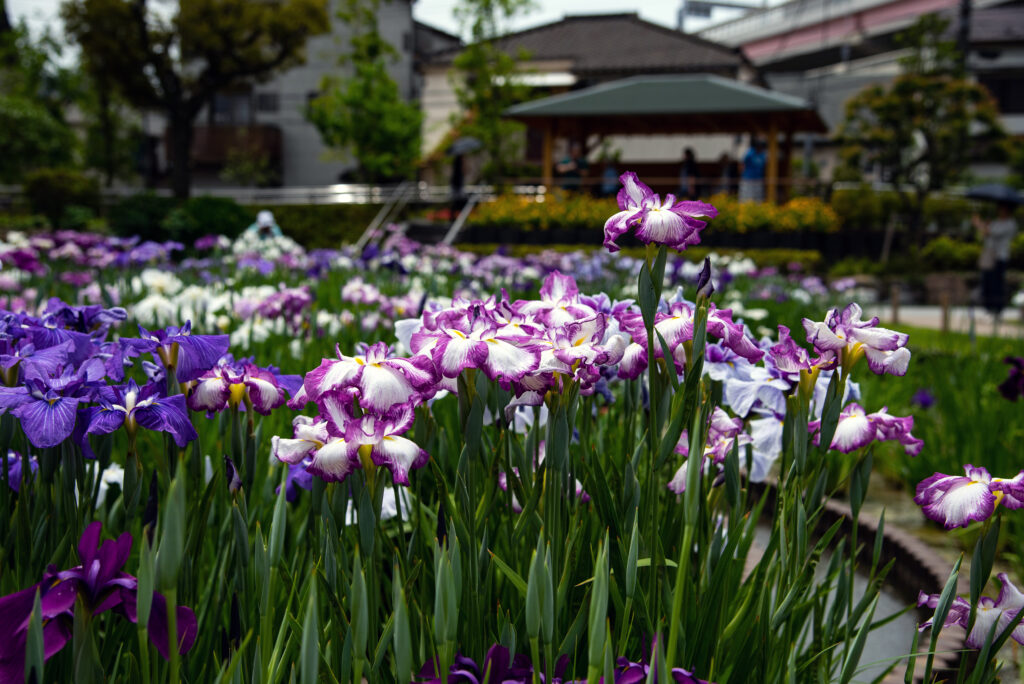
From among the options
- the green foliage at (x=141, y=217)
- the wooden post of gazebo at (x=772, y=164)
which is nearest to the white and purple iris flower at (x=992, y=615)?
the green foliage at (x=141, y=217)

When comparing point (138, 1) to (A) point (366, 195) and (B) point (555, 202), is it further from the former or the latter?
(B) point (555, 202)

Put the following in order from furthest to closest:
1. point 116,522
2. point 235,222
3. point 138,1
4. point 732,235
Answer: point 138,1 → point 732,235 → point 235,222 → point 116,522

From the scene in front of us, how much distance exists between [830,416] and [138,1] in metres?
27.1

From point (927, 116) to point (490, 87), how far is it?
38.2 feet

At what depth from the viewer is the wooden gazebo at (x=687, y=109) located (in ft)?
57.3

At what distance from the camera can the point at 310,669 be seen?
39.3 inches

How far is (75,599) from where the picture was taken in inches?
39.1

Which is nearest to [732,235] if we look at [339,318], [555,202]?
[555,202]

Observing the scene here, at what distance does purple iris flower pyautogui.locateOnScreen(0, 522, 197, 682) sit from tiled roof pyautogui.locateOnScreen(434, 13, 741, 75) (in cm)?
2960

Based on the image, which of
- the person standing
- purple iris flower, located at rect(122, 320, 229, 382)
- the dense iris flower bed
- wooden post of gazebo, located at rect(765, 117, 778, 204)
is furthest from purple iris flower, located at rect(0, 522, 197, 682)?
wooden post of gazebo, located at rect(765, 117, 778, 204)

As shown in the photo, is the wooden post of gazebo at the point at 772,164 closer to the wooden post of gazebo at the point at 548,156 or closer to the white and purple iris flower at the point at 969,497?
the wooden post of gazebo at the point at 548,156

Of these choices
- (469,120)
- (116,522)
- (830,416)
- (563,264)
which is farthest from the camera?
(469,120)

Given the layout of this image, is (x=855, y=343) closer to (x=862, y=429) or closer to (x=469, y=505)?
(x=862, y=429)

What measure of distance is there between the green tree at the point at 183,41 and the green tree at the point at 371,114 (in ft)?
5.09
